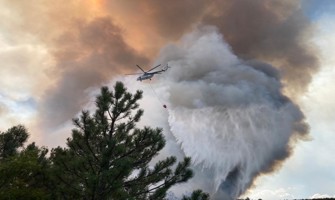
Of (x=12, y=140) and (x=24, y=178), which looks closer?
(x=24, y=178)

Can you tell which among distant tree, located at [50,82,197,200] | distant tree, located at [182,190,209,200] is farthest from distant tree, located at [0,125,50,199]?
distant tree, located at [182,190,209,200]

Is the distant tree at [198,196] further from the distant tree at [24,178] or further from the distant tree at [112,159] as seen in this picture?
the distant tree at [24,178]

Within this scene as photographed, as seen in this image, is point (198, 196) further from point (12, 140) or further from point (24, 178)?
point (12, 140)

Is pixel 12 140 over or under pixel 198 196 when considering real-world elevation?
over

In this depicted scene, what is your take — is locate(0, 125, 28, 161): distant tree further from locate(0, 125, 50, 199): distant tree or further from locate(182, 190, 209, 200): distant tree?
locate(182, 190, 209, 200): distant tree

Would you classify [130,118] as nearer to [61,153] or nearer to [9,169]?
[61,153]

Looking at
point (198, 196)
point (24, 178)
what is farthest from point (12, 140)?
point (198, 196)

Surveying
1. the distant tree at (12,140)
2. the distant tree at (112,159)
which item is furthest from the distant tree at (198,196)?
the distant tree at (12,140)

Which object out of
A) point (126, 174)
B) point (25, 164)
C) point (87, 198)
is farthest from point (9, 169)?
point (126, 174)
